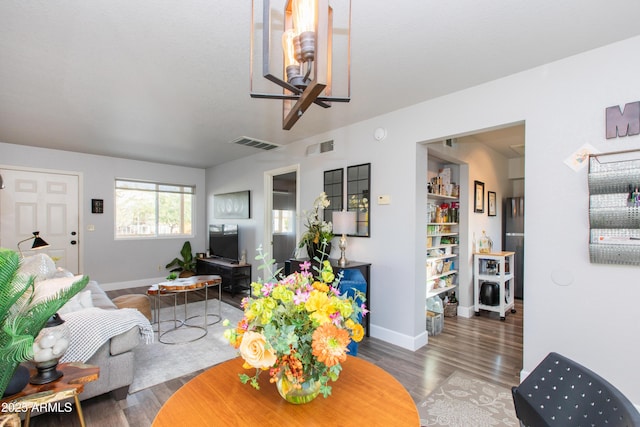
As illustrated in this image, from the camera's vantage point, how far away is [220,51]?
2143 mm

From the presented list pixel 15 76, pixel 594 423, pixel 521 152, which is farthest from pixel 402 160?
pixel 15 76

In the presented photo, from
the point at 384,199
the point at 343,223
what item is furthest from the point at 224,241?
the point at 384,199

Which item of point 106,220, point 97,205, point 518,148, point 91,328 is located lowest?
point 91,328

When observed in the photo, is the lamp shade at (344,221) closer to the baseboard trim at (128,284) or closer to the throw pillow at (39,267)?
the throw pillow at (39,267)

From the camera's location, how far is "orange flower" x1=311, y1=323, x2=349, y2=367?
92cm

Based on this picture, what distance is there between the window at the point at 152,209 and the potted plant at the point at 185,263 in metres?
0.44

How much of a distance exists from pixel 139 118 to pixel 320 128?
2114 mm

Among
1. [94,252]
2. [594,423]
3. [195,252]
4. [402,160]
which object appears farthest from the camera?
[195,252]

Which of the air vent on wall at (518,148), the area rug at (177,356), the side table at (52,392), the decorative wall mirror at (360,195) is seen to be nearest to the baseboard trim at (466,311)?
the decorative wall mirror at (360,195)

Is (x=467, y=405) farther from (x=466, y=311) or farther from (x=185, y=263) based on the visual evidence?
(x=185, y=263)

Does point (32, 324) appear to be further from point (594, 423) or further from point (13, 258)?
point (594, 423)

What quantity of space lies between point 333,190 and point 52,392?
9.88 feet

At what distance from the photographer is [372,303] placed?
3.43 metres

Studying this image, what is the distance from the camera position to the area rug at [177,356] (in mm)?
2547
